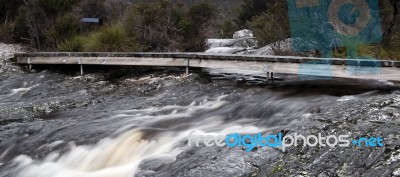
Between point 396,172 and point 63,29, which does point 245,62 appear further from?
point 63,29

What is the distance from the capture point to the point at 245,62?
29.3 feet

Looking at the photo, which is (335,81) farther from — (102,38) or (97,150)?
(102,38)

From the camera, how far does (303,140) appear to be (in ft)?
14.9

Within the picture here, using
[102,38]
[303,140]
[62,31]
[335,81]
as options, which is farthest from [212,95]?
[62,31]

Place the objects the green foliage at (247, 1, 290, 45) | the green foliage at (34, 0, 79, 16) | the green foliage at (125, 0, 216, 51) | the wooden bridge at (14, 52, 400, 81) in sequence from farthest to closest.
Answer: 1. the green foliage at (34, 0, 79, 16)
2. the green foliage at (125, 0, 216, 51)
3. the green foliage at (247, 1, 290, 45)
4. the wooden bridge at (14, 52, 400, 81)

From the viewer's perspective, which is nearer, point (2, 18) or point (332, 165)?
point (332, 165)

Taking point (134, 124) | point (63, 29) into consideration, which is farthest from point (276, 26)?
point (134, 124)

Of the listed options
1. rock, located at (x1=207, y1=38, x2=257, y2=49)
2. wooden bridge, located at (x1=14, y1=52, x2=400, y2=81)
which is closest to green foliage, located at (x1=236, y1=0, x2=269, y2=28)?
rock, located at (x1=207, y1=38, x2=257, y2=49)

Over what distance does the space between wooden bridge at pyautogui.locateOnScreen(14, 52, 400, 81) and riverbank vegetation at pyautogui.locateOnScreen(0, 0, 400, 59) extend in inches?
44.7

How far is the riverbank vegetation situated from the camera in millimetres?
10953

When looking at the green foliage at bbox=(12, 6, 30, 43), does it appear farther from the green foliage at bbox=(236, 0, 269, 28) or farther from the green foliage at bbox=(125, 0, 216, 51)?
the green foliage at bbox=(236, 0, 269, 28)

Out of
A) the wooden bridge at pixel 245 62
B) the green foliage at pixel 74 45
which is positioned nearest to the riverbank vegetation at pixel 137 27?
the green foliage at pixel 74 45

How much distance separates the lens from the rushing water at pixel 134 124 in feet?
17.4

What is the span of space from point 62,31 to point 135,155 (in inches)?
429
